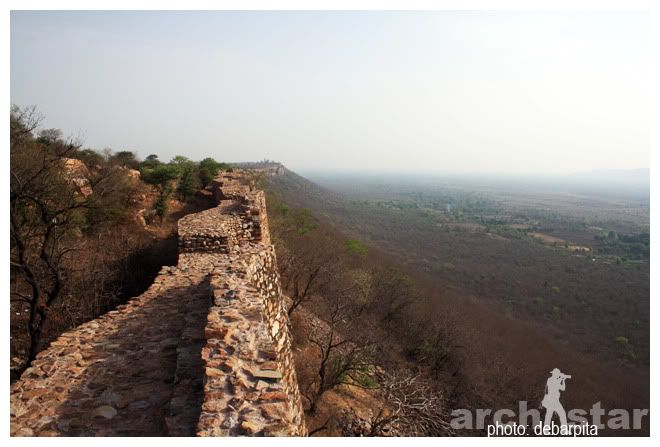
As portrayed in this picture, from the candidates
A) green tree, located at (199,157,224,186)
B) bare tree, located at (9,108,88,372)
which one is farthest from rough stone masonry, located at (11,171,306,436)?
green tree, located at (199,157,224,186)

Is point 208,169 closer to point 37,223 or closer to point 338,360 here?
point 37,223

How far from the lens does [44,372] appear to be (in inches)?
138

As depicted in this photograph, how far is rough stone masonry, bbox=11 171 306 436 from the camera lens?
2705 mm

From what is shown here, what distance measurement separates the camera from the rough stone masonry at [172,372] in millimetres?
2705

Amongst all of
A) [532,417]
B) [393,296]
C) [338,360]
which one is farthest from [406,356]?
[338,360]

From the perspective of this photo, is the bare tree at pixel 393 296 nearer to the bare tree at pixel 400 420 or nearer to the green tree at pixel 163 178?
the bare tree at pixel 400 420

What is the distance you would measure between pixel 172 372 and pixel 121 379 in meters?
0.53

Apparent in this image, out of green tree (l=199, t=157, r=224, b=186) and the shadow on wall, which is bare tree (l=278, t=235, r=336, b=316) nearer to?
the shadow on wall

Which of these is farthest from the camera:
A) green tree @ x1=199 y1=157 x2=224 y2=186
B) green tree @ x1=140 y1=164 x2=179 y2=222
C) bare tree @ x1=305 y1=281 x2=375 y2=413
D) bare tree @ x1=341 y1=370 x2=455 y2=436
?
green tree @ x1=199 y1=157 x2=224 y2=186

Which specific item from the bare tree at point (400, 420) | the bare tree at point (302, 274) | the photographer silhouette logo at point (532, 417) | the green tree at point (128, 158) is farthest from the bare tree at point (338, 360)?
the green tree at point (128, 158)

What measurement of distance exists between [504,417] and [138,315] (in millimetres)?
12636

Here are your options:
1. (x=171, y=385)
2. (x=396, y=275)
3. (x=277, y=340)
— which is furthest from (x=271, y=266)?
(x=396, y=275)

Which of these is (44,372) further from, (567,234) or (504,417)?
(567,234)

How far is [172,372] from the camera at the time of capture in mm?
3574
